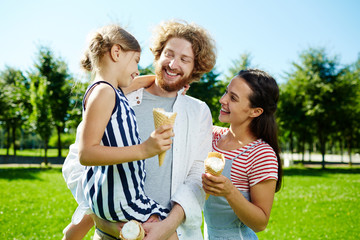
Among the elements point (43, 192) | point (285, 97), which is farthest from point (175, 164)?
point (285, 97)

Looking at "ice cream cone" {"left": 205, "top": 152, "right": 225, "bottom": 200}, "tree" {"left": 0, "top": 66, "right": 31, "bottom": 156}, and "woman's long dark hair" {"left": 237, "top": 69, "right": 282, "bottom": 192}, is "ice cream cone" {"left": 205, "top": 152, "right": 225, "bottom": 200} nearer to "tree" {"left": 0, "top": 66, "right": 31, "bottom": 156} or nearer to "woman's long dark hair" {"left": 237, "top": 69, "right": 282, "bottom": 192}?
"woman's long dark hair" {"left": 237, "top": 69, "right": 282, "bottom": 192}

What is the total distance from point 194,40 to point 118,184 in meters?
1.55

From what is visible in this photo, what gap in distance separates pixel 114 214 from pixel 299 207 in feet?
33.2

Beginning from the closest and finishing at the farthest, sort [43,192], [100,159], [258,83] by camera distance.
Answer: [100,159] < [258,83] < [43,192]

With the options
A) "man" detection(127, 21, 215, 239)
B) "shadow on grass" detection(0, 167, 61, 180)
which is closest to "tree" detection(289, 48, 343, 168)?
"shadow on grass" detection(0, 167, 61, 180)

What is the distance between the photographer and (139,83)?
2.81 meters

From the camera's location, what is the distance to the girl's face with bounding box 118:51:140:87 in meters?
2.12

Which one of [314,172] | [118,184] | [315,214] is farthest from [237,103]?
[314,172]

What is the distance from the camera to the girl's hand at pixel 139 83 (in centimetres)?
271

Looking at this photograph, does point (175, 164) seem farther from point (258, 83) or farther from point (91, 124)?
point (258, 83)

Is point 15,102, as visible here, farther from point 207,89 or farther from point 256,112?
point 256,112

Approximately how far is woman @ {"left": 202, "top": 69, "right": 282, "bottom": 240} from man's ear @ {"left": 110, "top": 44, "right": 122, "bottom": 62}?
3.88ft

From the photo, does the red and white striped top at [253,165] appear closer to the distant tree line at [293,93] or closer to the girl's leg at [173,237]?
the girl's leg at [173,237]

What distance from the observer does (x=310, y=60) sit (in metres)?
25.6
